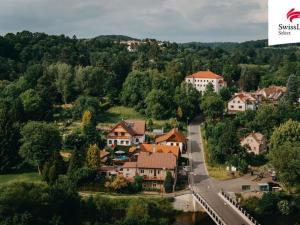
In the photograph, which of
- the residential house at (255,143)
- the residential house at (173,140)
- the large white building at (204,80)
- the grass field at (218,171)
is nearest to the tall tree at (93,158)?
the residential house at (173,140)

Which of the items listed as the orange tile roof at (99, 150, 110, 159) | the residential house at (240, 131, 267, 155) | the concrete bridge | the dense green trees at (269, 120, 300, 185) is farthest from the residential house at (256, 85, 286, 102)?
the orange tile roof at (99, 150, 110, 159)

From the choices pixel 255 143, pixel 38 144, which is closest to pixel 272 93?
pixel 255 143

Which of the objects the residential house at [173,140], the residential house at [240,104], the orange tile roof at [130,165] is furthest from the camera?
the residential house at [240,104]

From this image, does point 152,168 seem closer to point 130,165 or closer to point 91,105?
point 130,165

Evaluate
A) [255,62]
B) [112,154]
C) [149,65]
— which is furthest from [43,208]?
[255,62]

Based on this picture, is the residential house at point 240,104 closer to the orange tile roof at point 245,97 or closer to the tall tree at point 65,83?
the orange tile roof at point 245,97

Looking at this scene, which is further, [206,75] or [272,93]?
[206,75]
